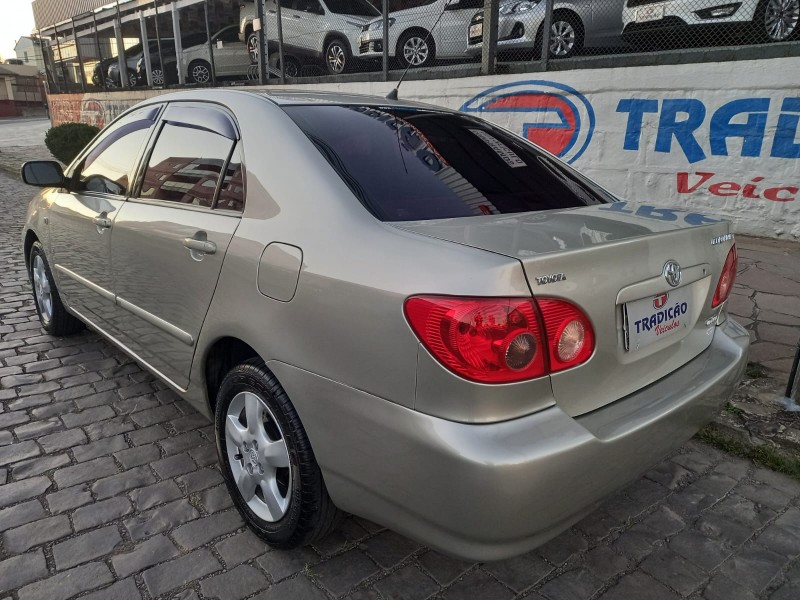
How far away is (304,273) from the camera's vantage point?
6.10 feet

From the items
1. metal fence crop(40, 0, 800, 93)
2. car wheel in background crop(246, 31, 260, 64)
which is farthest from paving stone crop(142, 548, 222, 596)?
car wheel in background crop(246, 31, 260, 64)

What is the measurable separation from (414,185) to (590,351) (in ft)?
2.79

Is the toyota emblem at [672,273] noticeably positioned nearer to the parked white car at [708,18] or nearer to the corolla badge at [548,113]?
the parked white car at [708,18]

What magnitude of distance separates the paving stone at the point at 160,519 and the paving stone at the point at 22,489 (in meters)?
0.50

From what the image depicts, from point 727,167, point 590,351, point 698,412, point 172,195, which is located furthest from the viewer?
point 727,167

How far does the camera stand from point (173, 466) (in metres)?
2.71

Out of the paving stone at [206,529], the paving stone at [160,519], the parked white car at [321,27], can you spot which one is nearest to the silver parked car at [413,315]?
the paving stone at [206,529]

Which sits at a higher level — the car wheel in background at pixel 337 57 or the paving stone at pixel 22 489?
the car wheel in background at pixel 337 57

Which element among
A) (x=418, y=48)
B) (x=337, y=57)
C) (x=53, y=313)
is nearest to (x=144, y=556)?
(x=53, y=313)

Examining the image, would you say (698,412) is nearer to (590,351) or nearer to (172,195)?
(590,351)

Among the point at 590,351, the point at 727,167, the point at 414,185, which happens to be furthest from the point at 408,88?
the point at 590,351

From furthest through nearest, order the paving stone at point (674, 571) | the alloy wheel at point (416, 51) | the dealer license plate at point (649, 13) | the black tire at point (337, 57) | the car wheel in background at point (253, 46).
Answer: the car wheel in background at point (253, 46) < the black tire at point (337, 57) < the alloy wheel at point (416, 51) < the dealer license plate at point (649, 13) < the paving stone at point (674, 571)

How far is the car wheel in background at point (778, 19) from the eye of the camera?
6.04 metres

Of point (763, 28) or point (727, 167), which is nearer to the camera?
point (763, 28)
